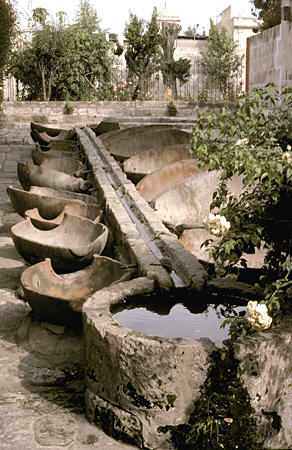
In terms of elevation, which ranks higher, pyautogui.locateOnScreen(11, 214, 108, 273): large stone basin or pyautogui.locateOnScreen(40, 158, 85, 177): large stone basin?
pyautogui.locateOnScreen(40, 158, 85, 177): large stone basin

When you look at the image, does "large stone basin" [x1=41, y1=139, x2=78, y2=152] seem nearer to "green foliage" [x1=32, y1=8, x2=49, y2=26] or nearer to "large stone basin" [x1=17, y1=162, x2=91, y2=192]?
"large stone basin" [x1=17, y1=162, x2=91, y2=192]

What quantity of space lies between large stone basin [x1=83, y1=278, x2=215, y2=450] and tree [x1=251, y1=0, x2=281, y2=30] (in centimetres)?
2195

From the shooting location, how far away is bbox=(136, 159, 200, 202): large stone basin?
6660 mm

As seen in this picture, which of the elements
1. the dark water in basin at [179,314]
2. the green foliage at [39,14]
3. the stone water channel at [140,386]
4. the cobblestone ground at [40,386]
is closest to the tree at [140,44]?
the green foliage at [39,14]

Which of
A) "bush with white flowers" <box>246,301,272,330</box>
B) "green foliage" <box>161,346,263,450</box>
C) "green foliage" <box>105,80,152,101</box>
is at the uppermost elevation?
"green foliage" <box>105,80,152,101</box>

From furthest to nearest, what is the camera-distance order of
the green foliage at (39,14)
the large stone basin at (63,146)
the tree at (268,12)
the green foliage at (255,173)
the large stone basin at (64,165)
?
the tree at (268,12), the green foliage at (39,14), the large stone basin at (63,146), the large stone basin at (64,165), the green foliage at (255,173)

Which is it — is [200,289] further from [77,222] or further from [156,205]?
[156,205]

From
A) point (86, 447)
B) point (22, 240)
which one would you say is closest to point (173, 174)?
point (22, 240)

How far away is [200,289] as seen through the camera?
3.43 metres

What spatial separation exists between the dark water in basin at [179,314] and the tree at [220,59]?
22542 mm

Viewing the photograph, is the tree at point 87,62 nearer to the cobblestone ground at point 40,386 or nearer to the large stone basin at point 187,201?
the large stone basin at point 187,201

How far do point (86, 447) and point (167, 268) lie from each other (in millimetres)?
1438

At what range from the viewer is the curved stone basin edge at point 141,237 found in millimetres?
3582

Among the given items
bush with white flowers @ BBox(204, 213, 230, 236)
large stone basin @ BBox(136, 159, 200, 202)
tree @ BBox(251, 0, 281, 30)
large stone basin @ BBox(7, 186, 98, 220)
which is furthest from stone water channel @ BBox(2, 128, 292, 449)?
tree @ BBox(251, 0, 281, 30)
